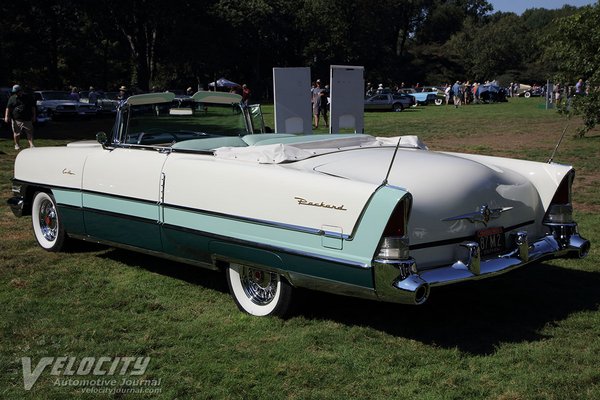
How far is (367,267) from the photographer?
375cm

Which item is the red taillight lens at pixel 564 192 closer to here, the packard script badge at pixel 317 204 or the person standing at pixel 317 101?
the packard script badge at pixel 317 204

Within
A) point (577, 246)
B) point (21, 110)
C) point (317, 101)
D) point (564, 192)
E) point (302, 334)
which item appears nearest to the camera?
point (302, 334)

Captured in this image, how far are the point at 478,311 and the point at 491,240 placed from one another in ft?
2.14

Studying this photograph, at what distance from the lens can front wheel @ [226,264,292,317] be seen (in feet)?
14.5

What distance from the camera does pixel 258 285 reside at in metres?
4.65

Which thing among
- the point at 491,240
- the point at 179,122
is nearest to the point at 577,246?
the point at 491,240

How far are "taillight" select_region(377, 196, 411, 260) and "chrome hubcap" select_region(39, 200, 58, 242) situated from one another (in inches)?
149

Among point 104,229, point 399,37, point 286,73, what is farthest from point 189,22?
point 399,37

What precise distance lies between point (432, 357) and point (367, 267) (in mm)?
682

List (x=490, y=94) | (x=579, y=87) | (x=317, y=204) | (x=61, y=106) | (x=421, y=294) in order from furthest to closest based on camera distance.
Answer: (x=490, y=94)
(x=61, y=106)
(x=579, y=87)
(x=317, y=204)
(x=421, y=294)

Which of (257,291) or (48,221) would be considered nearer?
(257,291)

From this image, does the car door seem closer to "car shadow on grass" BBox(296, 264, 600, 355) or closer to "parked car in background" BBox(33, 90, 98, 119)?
"car shadow on grass" BBox(296, 264, 600, 355)

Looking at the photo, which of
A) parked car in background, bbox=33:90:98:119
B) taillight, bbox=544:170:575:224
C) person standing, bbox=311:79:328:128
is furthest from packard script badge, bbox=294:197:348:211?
parked car in background, bbox=33:90:98:119

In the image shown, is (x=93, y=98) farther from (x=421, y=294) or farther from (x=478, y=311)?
(x=421, y=294)
